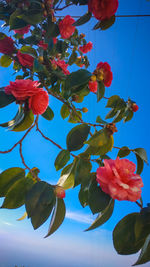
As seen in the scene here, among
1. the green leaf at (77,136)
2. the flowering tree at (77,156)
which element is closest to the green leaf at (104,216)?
the flowering tree at (77,156)

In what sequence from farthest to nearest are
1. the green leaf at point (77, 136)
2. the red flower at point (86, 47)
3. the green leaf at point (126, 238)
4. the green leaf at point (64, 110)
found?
the red flower at point (86, 47), the green leaf at point (64, 110), the green leaf at point (77, 136), the green leaf at point (126, 238)

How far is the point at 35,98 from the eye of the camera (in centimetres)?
37

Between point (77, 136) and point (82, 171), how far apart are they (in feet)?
0.23

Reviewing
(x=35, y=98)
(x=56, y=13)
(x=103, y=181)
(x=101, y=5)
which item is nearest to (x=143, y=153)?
(x=103, y=181)

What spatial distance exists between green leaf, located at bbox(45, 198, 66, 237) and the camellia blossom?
0.25 feet

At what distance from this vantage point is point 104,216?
289mm

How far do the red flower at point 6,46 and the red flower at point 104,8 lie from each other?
0.28 metres

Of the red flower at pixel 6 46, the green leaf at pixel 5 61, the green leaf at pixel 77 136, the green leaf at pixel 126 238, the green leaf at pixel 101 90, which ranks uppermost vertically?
the green leaf at pixel 5 61

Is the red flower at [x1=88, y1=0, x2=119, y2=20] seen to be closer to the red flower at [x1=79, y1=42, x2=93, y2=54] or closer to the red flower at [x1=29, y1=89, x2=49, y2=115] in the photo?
the red flower at [x1=29, y1=89, x2=49, y2=115]

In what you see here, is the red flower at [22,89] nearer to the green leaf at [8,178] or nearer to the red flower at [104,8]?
the green leaf at [8,178]

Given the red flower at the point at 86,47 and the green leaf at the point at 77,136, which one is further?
the red flower at the point at 86,47

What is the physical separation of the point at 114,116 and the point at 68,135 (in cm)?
14

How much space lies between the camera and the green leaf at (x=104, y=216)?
28 cm

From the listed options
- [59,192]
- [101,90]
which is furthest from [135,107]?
[59,192]
